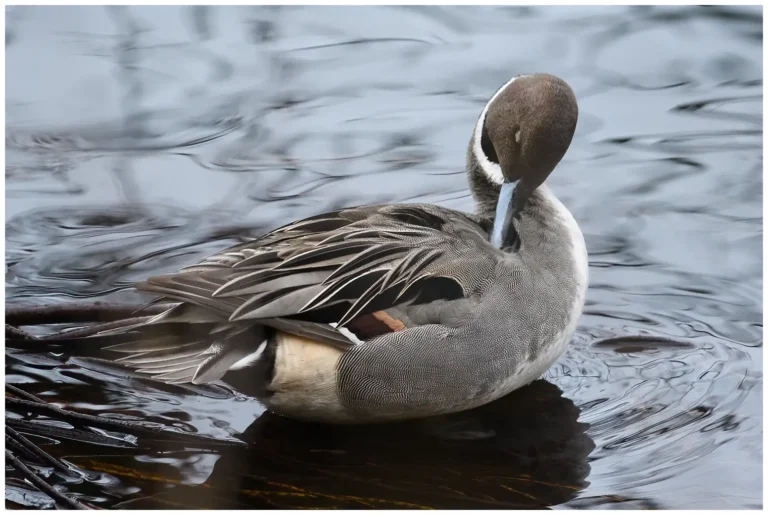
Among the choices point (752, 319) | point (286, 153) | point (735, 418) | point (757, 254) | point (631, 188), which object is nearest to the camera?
point (735, 418)

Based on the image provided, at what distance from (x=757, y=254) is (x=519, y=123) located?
162cm

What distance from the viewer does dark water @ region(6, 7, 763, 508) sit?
3.69m

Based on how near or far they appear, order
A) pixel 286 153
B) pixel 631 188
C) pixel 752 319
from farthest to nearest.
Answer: pixel 286 153 < pixel 631 188 < pixel 752 319

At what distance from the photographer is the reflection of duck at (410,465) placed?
3.56 m

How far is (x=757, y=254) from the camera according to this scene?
16.4 feet

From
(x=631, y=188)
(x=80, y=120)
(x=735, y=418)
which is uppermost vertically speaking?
(x=80, y=120)

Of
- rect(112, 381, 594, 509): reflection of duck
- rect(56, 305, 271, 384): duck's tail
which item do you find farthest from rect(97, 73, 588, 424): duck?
rect(112, 381, 594, 509): reflection of duck

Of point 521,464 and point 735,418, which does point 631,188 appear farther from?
point 521,464

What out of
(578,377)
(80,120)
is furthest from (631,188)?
(80,120)

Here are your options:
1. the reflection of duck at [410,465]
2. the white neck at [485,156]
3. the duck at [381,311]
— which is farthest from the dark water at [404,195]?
the white neck at [485,156]

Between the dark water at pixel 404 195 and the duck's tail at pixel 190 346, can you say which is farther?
the dark water at pixel 404 195

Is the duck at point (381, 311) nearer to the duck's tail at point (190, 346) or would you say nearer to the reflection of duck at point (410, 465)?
the duck's tail at point (190, 346)

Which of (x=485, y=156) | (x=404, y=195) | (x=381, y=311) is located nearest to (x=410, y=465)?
(x=381, y=311)

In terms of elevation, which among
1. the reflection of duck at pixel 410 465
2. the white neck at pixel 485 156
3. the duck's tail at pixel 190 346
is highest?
the white neck at pixel 485 156
